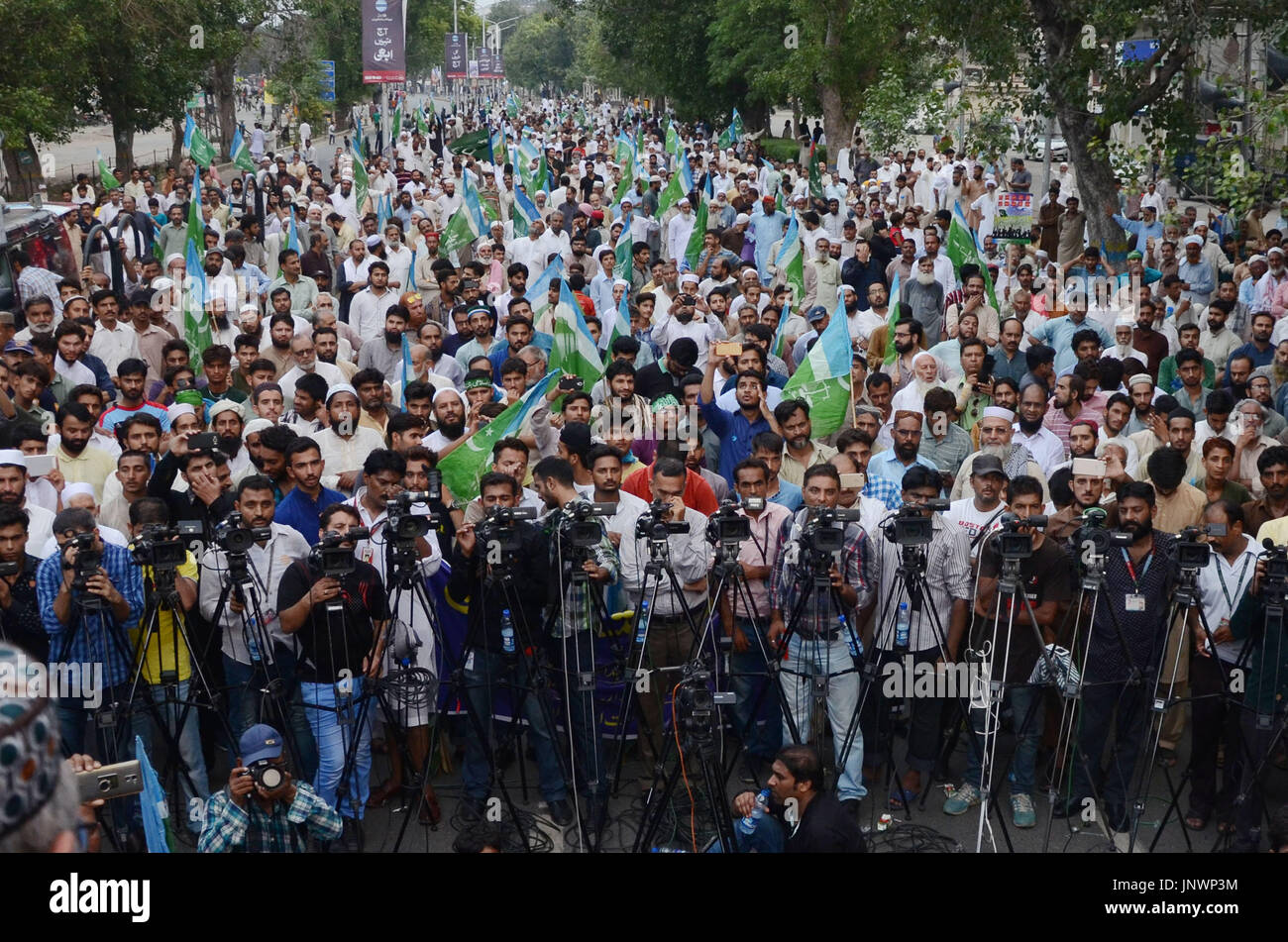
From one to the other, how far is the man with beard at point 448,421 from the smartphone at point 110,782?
4.53 m

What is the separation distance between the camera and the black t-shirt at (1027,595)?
6.59 m

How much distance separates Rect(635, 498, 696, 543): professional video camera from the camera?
6.02m

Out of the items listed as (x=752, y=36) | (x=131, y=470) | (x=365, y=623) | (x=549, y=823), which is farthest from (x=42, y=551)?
(x=752, y=36)

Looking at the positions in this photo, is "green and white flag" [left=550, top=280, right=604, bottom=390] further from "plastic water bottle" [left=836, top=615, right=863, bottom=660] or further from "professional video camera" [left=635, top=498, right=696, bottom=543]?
"professional video camera" [left=635, top=498, right=696, bottom=543]

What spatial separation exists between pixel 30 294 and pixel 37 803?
11589mm

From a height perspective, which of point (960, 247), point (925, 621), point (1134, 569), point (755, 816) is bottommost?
point (755, 816)

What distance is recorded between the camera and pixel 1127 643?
253 inches

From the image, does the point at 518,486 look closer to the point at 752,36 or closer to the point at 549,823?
the point at 549,823

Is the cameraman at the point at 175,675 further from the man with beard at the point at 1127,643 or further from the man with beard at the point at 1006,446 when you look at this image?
the man with beard at the point at 1006,446

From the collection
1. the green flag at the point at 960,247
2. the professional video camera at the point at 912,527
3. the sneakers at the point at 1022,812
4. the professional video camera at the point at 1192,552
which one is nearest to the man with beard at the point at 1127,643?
the sneakers at the point at 1022,812

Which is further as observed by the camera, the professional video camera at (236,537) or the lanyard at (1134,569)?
the lanyard at (1134,569)

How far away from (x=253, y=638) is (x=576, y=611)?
4.66ft

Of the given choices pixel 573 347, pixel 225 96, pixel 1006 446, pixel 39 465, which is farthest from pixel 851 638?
pixel 225 96

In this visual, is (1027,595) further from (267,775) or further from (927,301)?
(927,301)
